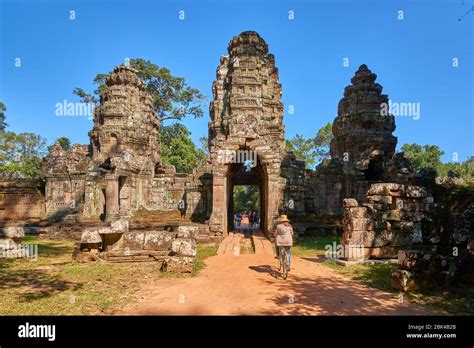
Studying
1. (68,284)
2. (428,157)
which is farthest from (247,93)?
(428,157)

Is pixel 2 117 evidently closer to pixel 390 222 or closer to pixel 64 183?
pixel 64 183

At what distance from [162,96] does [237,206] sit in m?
19.0

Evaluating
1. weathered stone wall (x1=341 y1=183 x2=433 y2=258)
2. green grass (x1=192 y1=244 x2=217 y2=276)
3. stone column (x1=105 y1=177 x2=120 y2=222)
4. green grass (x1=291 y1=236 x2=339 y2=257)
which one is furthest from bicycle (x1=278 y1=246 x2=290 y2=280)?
stone column (x1=105 y1=177 x2=120 y2=222)

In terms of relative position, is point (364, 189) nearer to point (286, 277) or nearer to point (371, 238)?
point (371, 238)

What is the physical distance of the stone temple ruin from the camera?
369 inches

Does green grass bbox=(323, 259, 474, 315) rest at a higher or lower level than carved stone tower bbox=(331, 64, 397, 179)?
lower

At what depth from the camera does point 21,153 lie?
44781 millimetres

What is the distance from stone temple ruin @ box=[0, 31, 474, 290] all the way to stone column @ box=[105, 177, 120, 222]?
6 centimetres

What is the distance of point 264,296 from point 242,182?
53.2 feet

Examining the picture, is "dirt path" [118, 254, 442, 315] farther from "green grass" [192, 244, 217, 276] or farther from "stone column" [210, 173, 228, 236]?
"stone column" [210, 173, 228, 236]

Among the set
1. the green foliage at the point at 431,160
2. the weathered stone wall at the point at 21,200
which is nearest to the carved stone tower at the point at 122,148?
the weathered stone wall at the point at 21,200

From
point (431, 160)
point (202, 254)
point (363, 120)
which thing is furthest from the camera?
point (431, 160)

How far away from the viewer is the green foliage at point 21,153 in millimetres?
35641
